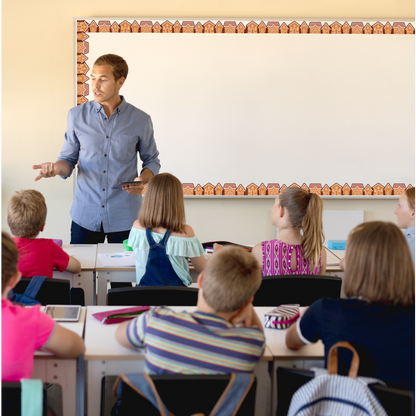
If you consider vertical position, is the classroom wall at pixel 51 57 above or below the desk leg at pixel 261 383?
above

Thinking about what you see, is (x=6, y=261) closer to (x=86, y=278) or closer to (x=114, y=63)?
(x=86, y=278)

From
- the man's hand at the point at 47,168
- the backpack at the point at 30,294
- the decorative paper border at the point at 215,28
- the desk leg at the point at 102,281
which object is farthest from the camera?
the decorative paper border at the point at 215,28

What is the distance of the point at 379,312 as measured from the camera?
1414 millimetres

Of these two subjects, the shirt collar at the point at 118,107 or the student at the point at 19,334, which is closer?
the student at the point at 19,334

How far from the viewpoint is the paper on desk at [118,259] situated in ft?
8.59

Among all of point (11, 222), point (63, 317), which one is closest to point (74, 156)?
point (11, 222)

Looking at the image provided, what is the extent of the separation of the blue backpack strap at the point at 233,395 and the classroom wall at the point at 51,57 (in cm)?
315

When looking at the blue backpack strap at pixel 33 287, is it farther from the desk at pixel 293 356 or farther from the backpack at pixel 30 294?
the desk at pixel 293 356

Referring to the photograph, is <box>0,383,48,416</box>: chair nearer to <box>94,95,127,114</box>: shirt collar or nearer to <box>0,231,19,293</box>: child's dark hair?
<box>0,231,19,293</box>: child's dark hair

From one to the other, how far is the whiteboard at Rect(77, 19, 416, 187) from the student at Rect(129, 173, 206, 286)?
1955 millimetres

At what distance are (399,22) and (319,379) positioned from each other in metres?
3.85

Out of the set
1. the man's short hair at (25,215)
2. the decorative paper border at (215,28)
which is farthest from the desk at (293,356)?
the decorative paper border at (215,28)

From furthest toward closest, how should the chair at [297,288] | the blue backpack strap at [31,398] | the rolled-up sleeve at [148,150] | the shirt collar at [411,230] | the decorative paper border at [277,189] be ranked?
the decorative paper border at [277,189] < the rolled-up sleeve at [148,150] < the shirt collar at [411,230] < the chair at [297,288] < the blue backpack strap at [31,398]

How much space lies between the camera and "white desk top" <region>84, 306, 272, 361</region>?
1538mm
